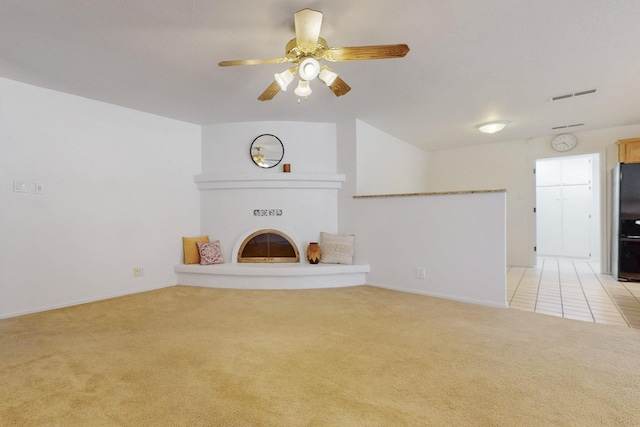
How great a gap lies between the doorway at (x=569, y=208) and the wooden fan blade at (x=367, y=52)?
580cm

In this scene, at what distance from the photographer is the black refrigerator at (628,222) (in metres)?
4.06

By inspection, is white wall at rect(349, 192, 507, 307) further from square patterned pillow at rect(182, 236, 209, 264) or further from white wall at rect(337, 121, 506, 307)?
square patterned pillow at rect(182, 236, 209, 264)

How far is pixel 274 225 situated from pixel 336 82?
7.90 feet

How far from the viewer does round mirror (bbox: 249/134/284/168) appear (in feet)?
13.8

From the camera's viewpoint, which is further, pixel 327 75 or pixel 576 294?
Result: pixel 576 294

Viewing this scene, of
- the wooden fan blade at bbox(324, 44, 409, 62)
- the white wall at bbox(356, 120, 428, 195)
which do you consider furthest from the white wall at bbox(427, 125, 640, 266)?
the wooden fan blade at bbox(324, 44, 409, 62)

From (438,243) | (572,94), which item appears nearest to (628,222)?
(572,94)

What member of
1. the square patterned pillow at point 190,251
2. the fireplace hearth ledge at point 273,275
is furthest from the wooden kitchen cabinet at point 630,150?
the square patterned pillow at point 190,251

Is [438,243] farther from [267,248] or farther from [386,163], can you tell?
[267,248]

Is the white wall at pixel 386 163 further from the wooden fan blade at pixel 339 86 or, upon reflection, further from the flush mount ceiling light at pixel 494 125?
the wooden fan blade at pixel 339 86

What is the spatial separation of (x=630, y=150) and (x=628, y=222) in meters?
1.12

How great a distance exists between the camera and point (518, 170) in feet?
17.7

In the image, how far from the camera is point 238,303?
10.5 ft

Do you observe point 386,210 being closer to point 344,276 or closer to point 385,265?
point 385,265
